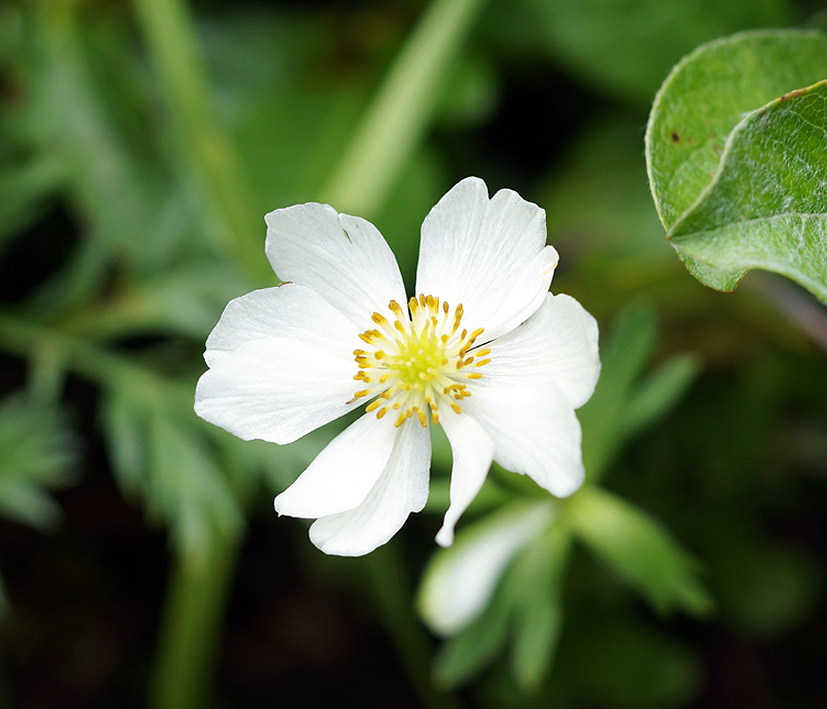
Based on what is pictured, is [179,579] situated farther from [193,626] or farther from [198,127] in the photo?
[198,127]

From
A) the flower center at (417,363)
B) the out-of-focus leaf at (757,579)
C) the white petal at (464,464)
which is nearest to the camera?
the white petal at (464,464)

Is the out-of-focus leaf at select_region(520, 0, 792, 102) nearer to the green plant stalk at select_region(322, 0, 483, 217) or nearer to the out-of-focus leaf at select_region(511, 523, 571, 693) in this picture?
the green plant stalk at select_region(322, 0, 483, 217)

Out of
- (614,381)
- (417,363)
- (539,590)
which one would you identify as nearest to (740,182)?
(417,363)

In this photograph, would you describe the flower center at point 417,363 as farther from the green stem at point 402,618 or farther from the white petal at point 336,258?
the green stem at point 402,618

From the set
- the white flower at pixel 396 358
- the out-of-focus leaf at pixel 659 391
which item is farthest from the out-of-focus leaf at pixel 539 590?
the white flower at pixel 396 358

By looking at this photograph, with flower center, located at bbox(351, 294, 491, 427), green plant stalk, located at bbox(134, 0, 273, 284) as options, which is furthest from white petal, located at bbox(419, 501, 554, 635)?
green plant stalk, located at bbox(134, 0, 273, 284)
